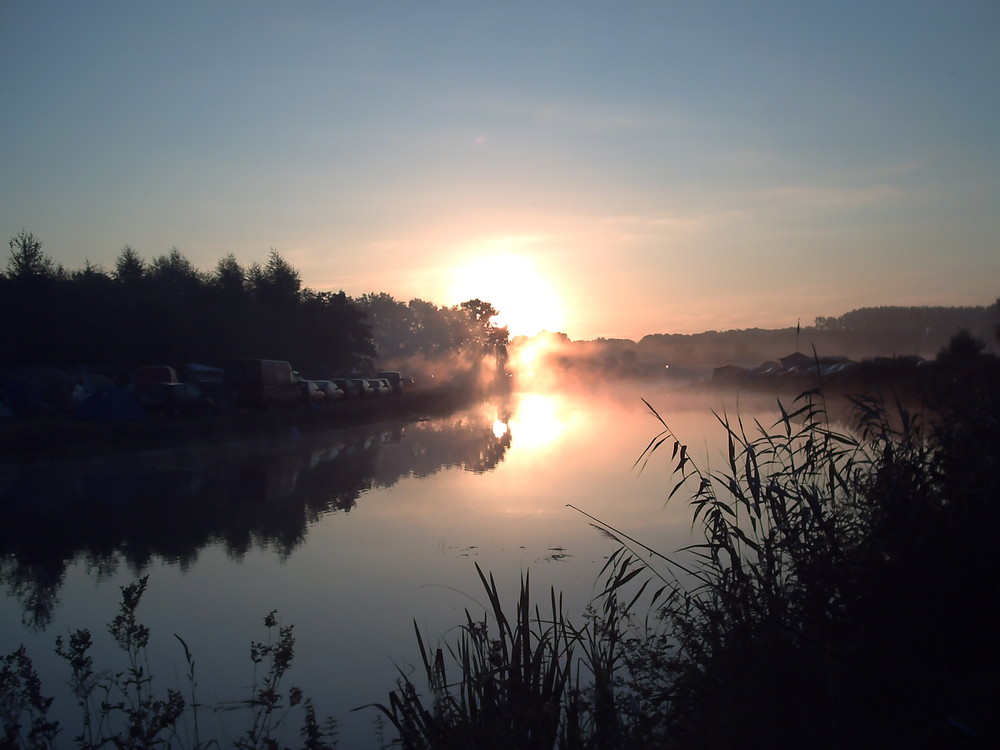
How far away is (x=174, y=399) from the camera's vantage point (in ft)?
93.4

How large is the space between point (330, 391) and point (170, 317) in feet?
43.5

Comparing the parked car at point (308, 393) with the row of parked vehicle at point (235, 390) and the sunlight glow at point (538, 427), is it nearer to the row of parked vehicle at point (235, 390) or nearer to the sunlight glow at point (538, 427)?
the row of parked vehicle at point (235, 390)

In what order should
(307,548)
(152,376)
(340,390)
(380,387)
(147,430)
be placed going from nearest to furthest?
(307,548), (147,430), (152,376), (340,390), (380,387)

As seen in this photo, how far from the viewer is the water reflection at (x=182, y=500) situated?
34.8ft

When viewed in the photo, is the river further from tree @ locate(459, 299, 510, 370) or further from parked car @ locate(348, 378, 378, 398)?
tree @ locate(459, 299, 510, 370)

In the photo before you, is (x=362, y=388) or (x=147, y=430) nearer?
(x=147, y=430)

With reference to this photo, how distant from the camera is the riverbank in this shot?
69.3ft

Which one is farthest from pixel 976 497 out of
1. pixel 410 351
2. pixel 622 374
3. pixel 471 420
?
pixel 410 351

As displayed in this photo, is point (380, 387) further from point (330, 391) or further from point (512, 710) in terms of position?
point (512, 710)

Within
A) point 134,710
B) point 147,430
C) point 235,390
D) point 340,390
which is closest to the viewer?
point 134,710

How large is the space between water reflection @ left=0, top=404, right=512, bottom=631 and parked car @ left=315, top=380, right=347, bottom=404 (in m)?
13.5

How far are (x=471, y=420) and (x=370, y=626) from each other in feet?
100

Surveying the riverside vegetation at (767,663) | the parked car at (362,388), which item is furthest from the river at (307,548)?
the parked car at (362,388)

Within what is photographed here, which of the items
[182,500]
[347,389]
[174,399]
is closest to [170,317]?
[347,389]
